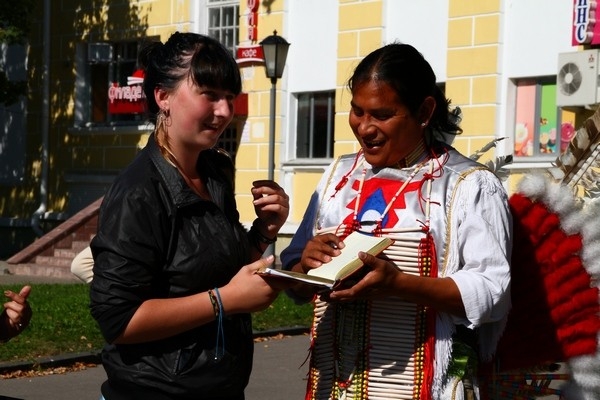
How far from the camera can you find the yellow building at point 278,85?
53.8ft

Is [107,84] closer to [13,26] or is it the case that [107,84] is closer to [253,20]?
[13,26]

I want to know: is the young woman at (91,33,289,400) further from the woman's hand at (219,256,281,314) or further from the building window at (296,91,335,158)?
the building window at (296,91,335,158)

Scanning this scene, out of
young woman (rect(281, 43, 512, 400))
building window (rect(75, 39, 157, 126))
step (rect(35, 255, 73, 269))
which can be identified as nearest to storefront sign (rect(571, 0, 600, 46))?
building window (rect(75, 39, 157, 126))

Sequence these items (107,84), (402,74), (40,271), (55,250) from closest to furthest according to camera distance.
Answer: (402,74)
(40,271)
(55,250)
(107,84)

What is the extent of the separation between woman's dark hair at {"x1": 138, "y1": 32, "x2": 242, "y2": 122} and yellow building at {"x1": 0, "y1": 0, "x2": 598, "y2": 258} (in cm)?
937

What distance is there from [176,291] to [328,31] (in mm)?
16230

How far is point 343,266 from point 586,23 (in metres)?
13.1

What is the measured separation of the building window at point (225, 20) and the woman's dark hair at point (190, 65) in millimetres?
17504

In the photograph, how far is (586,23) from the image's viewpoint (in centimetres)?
1527

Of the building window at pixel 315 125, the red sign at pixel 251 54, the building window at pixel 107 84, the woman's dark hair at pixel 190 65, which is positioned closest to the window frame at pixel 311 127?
the building window at pixel 315 125

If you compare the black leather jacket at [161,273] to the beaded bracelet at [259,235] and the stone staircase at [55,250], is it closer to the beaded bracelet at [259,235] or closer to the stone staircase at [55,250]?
the beaded bracelet at [259,235]

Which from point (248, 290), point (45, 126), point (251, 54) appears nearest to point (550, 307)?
point (248, 290)

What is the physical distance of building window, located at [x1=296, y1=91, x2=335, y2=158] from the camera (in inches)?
758

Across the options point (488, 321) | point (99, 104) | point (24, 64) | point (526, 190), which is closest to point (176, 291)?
point (488, 321)
